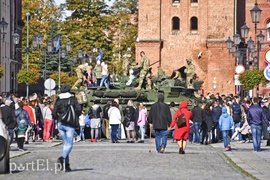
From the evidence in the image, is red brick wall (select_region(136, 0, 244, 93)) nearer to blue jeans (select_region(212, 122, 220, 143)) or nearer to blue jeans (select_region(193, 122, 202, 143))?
blue jeans (select_region(212, 122, 220, 143))

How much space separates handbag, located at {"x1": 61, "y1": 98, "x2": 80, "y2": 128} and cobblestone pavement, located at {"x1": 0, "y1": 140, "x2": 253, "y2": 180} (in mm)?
939

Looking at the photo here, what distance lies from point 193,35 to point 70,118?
204 feet

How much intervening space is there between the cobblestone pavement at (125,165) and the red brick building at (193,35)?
51029 millimetres

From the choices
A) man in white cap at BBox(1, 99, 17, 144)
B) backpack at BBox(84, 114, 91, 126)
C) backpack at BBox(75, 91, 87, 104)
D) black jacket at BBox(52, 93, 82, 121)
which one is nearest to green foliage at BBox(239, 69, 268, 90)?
backpack at BBox(75, 91, 87, 104)

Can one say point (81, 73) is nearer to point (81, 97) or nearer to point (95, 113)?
point (81, 97)

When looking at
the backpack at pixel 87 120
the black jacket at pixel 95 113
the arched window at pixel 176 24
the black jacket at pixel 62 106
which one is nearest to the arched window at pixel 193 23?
the arched window at pixel 176 24

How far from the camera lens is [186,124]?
28328 mm

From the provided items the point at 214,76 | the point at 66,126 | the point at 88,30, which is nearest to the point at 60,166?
the point at 66,126

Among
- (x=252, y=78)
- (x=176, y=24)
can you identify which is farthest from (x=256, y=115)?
(x=176, y=24)

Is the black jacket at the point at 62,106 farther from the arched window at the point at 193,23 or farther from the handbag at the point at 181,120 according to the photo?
the arched window at the point at 193,23

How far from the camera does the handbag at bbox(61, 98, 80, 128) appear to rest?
67.1ft

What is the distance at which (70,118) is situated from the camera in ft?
67.1

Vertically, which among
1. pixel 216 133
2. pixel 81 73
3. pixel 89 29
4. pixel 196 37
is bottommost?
pixel 216 133

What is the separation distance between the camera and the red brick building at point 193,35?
80.9 metres
